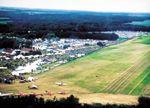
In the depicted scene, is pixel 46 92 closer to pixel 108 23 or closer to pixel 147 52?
pixel 147 52

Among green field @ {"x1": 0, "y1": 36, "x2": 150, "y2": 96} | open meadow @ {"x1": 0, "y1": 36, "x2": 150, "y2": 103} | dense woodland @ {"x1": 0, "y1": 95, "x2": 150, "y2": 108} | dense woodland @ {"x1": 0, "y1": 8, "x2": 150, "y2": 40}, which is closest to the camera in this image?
dense woodland @ {"x1": 0, "y1": 95, "x2": 150, "y2": 108}

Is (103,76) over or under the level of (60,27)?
under

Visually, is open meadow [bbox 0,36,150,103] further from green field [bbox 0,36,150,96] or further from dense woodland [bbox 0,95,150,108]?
dense woodland [bbox 0,95,150,108]

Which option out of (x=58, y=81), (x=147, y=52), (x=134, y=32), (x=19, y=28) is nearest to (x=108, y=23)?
(x=134, y=32)

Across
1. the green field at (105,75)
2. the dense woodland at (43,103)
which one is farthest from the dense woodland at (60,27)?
the dense woodland at (43,103)

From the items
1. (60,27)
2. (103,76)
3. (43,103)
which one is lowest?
(43,103)

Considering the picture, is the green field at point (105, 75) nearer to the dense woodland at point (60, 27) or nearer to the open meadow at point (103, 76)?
the open meadow at point (103, 76)

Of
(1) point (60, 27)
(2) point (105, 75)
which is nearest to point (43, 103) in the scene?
(2) point (105, 75)

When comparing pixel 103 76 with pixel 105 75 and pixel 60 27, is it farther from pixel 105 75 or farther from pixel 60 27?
pixel 60 27

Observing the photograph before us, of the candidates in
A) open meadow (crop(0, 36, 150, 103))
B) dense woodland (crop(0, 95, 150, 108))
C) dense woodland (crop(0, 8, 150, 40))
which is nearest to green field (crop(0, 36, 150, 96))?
open meadow (crop(0, 36, 150, 103))
